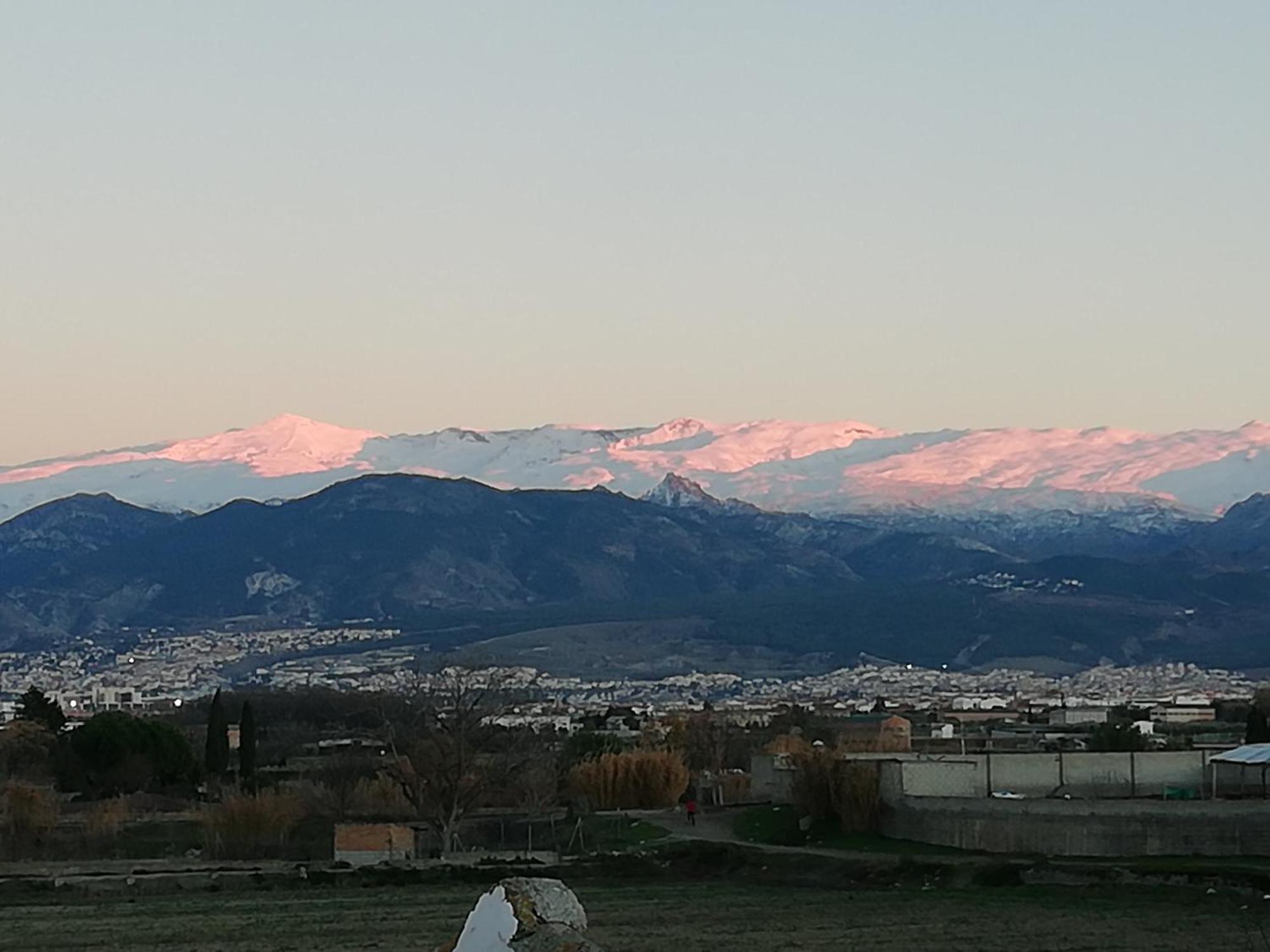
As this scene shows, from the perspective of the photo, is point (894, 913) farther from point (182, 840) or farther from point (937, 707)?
point (937, 707)

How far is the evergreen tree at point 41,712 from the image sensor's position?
99188mm

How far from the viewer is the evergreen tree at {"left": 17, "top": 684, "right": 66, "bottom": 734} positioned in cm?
9919

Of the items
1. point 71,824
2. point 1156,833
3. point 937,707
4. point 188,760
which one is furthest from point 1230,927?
point 937,707

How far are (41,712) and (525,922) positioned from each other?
3709 inches

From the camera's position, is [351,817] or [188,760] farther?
[188,760]

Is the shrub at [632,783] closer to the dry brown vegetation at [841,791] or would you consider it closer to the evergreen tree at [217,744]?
the dry brown vegetation at [841,791]

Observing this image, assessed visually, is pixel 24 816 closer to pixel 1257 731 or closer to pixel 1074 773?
pixel 1074 773

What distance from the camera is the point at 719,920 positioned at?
36.6m

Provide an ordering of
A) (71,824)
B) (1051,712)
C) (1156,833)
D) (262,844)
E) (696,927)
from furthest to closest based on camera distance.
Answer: (1051,712) → (71,824) → (262,844) → (1156,833) → (696,927)

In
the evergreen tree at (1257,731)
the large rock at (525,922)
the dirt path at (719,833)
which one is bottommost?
the dirt path at (719,833)

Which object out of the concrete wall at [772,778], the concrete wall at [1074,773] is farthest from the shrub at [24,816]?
the concrete wall at [1074,773]

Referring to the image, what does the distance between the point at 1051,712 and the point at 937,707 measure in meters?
18.4

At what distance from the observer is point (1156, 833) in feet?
140

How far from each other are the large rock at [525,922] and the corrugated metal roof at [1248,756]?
41694 millimetres
